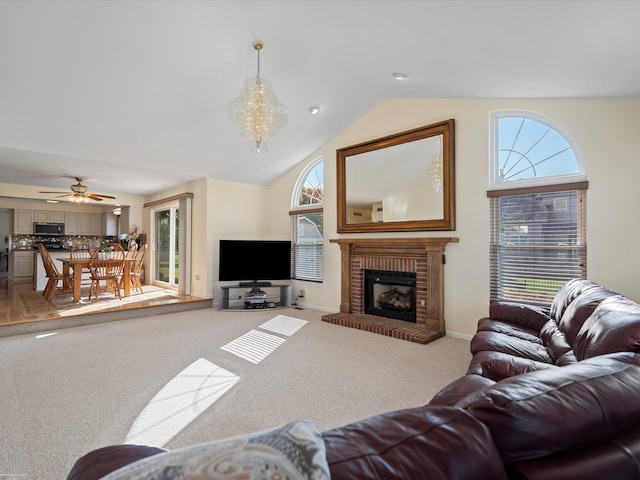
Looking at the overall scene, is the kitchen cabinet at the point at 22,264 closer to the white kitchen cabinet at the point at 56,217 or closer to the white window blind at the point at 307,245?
the white kitchen cabinet at the point at 56,217

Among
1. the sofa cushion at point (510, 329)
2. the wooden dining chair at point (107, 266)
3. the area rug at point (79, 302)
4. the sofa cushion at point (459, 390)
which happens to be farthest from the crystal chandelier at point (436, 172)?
the wooden dining chair at point (107, 266)

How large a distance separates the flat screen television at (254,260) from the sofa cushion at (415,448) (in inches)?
213

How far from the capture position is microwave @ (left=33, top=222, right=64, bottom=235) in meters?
8.86

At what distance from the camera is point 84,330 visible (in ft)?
15.1

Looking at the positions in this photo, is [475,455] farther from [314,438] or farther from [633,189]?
[633,189]

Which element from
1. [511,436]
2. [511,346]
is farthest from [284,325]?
[511,436]

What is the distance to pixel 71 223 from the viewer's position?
9.47 m

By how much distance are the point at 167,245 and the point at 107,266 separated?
2055 millimetres

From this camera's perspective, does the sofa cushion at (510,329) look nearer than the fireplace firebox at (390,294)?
Yes

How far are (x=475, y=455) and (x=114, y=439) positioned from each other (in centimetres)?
226

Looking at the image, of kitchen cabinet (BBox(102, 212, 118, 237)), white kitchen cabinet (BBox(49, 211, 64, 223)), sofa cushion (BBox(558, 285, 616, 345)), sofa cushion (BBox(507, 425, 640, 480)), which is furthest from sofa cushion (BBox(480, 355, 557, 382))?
white kitchen cabinet (BBox(49, 211, 64, 223))

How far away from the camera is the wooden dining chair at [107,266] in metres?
5.83

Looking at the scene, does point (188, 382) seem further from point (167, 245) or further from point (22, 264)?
point (22, 264)

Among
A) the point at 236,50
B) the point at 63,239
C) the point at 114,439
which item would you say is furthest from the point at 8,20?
the point at 63,239
